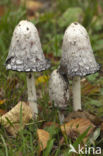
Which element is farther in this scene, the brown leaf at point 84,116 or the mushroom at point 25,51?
the brown leaf at point 84,116

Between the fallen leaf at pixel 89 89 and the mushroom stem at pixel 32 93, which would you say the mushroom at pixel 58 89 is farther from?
the fallen leaf at pixel 89 89

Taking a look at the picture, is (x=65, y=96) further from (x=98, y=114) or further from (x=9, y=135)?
(x=9, y=135)

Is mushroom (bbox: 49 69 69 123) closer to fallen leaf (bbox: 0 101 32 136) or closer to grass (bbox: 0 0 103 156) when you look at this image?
grass (bbox: 0 0 103 156)

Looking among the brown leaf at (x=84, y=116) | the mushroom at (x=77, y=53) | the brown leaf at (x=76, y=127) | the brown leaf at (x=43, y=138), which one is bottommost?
the brown leaf at (x=43, y=138)

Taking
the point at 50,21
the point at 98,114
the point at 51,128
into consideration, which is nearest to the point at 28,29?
the point at 51,128

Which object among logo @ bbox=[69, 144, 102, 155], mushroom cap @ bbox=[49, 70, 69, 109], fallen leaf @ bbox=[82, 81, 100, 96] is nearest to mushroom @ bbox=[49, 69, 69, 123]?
mushroom cap @ bbox=[49, 70, 69, 109]

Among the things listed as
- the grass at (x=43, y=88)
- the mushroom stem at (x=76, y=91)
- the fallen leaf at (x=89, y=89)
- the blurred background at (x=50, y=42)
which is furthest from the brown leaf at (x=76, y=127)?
the fallen leaf at (x=89, y=89)
